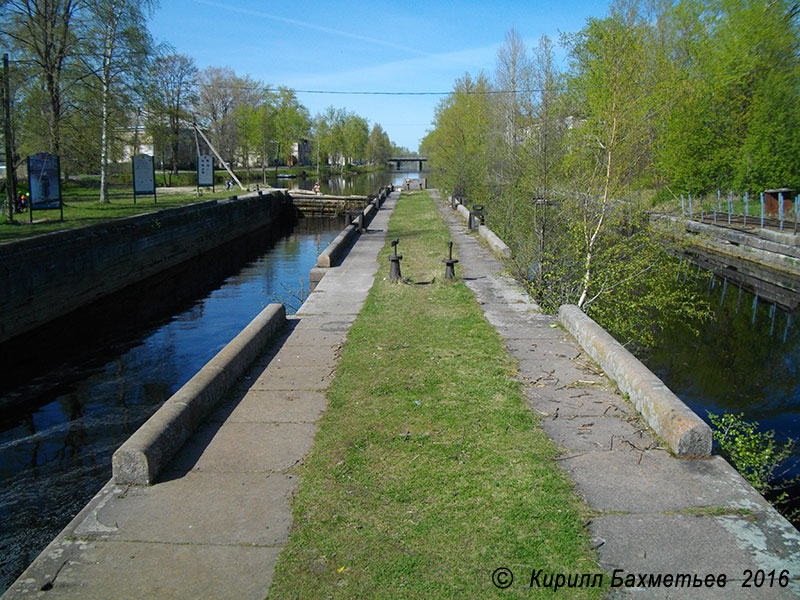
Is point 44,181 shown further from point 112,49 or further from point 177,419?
point 177,419

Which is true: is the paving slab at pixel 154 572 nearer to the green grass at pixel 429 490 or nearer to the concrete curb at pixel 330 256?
the green grass at pixel 429 490

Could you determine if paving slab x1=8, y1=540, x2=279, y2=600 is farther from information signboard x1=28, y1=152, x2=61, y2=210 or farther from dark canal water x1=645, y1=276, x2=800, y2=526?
information signboard x1=28, y1=152, x2=61, y2=210

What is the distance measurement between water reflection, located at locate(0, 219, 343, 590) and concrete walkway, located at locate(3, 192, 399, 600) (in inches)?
86.7

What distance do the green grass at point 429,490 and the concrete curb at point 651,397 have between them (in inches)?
41.2

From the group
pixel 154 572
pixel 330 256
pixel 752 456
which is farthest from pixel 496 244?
pixel 154 572

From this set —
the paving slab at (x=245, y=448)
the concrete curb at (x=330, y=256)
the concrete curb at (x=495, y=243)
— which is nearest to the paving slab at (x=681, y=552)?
the paving slab at (x=245, y=448)

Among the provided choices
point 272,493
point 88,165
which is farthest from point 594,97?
point 88,165

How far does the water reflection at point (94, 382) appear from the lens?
7293 millimetres

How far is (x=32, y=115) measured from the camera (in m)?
25.7

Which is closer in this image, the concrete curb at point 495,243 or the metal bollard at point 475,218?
the concrete curb at point 495,243

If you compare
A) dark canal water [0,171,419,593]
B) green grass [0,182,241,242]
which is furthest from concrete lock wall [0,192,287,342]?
green grass [0,182,241,242]

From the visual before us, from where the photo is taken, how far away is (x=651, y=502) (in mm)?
4691

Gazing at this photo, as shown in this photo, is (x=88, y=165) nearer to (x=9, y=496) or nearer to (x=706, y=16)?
(x=9, y=496)

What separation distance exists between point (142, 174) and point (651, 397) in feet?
92.5
